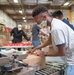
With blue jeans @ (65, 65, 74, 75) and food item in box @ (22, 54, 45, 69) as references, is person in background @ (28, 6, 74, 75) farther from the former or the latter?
food item in box @ (22, 54, 45, 69)

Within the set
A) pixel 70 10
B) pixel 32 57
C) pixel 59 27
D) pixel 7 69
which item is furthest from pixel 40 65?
pixel 70 10

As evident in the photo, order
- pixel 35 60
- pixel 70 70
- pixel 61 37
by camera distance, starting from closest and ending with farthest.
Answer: pixel 61 37
pixel 70 70
pixel 35 60

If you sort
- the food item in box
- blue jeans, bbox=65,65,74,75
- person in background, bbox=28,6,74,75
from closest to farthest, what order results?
person in background, bbox=28,6,74,75, blue jeans, bbox=65,65,74,75, the food item in box

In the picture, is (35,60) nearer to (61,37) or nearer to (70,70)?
(70,70)

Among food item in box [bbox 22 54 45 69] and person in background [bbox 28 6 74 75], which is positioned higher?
person in background [bbox 28 6 74 75]

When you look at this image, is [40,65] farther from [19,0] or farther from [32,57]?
[19,0]

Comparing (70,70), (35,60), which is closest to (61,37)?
(70,70)

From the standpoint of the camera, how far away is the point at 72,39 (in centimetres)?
137

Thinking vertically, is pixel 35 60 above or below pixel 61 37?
below

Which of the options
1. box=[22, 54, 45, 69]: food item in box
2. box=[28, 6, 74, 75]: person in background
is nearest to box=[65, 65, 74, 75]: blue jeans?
box=[28, 6, 74, 75]: person in background

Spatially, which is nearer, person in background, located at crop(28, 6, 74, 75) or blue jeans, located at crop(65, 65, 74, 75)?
person in background, located at crop(28, 6, 74, 75)

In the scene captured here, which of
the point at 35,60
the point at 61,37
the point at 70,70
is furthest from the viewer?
the point at 35,60

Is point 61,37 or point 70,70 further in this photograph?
point 70,70

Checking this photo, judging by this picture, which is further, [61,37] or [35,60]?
[35,60]
